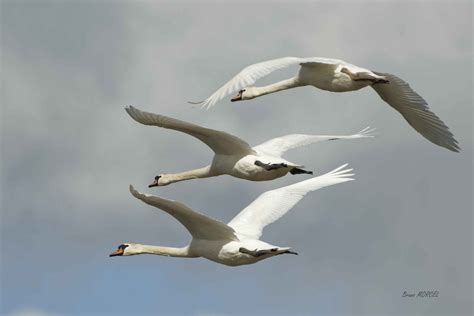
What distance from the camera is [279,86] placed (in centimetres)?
3102

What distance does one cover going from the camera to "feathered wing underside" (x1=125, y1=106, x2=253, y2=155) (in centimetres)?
2808

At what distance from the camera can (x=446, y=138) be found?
30.2 meters

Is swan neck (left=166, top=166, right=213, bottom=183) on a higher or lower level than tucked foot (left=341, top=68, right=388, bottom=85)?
lower

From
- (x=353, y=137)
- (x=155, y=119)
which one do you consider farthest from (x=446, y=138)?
(x=155, y=119)

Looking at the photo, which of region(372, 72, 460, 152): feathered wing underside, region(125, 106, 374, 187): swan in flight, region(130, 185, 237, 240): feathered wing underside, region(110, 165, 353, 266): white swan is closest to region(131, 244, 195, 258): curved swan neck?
region(110, 165, 353, 266): white swan

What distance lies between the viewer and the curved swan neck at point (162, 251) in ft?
98.3

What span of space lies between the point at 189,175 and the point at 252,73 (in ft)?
14.7

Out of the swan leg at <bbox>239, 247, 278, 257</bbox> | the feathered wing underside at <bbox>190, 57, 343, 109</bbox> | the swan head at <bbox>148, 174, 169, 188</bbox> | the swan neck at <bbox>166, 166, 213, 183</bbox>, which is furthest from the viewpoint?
the swan head at <bbox>148, 174, 169, 188</bbox>

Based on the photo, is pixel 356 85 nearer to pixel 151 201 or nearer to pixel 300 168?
pixel 300 168

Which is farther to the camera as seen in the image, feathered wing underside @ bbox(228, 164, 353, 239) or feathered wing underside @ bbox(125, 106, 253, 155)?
feathered wing underside @ bbox(228, 164, 353, 239)

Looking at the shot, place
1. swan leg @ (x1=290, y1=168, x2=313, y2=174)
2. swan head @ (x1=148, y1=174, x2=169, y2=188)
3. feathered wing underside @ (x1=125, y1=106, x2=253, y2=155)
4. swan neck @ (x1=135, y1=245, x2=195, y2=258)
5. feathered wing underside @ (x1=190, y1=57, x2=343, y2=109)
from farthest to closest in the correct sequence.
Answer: swan head @ (x1=148, y1=174, x2=169, y2=188)
swan leg @ (x1=290, y1=168, x2=313, y2=174)
swan neck @ (x1=135, y1=245, x2=195, y2=258)
feathered wing underside @ (x1=125, y1=106, x2=253, y2=155)
feathered wing underside @ (x1=190, y1=57, x2=343, y2=109)

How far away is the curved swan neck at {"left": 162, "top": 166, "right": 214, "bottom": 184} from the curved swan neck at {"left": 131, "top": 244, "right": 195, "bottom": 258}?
161 centimetres

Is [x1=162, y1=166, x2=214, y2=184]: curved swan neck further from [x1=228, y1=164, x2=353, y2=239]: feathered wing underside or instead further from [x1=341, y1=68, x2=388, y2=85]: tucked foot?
[x1=341, y1=68, x2=388, y2=85]: tucked foot

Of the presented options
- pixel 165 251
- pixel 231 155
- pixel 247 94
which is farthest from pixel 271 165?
pixel 247 94
